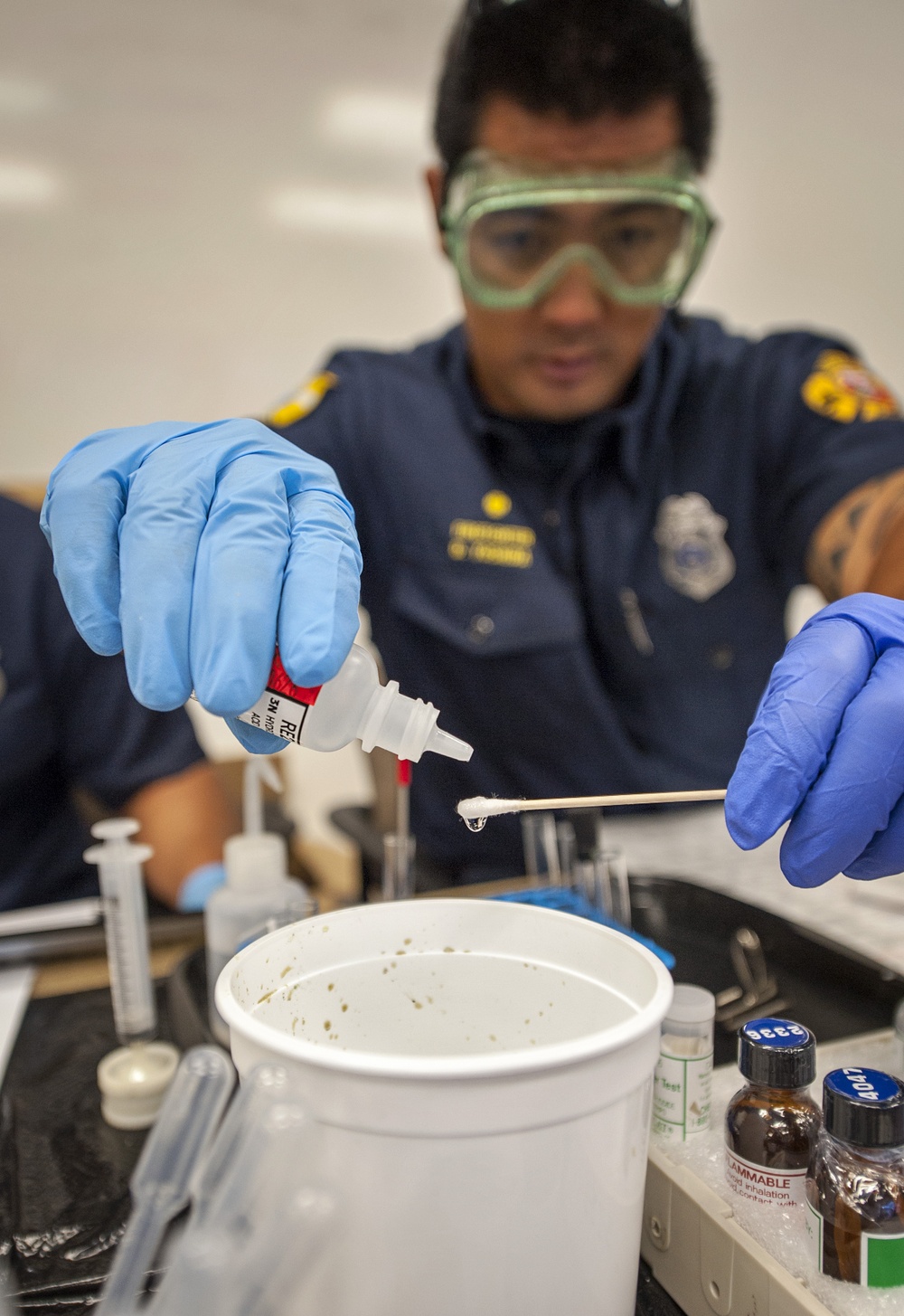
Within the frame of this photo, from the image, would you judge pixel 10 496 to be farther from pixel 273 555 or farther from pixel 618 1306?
pixel 618 1306

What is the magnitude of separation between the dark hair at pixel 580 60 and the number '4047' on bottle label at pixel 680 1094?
99 cm

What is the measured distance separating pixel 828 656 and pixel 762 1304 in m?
0.36

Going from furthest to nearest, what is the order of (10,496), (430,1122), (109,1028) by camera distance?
(10,496), (109,1028), (430,1122)

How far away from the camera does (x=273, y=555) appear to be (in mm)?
512

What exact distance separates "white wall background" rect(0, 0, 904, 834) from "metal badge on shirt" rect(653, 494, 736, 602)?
1.03 m

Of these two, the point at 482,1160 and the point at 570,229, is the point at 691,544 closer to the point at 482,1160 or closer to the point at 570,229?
the point at 570,229

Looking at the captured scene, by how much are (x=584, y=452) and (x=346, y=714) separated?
848 mm

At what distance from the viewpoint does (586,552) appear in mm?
1257

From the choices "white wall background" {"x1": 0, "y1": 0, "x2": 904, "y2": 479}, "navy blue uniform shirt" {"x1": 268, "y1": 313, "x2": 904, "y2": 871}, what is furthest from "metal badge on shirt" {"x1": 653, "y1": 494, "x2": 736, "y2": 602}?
"white wall background" {"x1": 0, "y1": 0, "x2": 904, "y2": 479}

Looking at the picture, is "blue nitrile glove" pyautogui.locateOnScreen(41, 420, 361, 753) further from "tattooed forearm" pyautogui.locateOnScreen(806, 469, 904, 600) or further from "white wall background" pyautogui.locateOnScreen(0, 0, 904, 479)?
"white wall background" pyautogui.locateOnScreen(0, 0, 904, 479)

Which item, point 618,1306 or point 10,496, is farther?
point 10,496

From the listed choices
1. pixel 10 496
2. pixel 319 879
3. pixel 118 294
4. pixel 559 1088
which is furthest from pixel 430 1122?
pixel 118 294

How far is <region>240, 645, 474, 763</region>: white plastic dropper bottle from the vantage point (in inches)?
19.5

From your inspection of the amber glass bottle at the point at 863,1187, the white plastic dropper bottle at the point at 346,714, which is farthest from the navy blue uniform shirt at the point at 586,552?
the amber glass bottle at the point at 863,1187
